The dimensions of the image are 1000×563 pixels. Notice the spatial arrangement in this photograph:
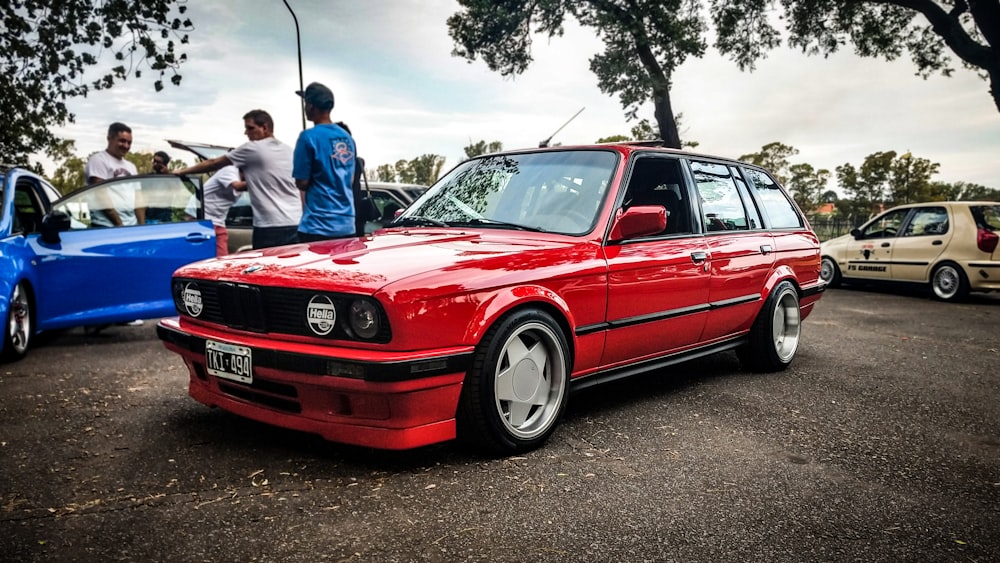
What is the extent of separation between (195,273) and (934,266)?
10.6m

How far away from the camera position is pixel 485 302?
3000 mm

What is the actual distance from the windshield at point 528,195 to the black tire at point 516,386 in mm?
651

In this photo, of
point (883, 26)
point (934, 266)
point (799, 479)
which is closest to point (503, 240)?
point (799, 479)

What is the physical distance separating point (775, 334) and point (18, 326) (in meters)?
5.47

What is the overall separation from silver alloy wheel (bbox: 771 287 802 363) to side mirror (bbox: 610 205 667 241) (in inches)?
74.5

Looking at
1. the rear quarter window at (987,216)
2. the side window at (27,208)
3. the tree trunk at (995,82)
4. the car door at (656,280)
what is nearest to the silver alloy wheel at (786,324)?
the car door at (656,280)

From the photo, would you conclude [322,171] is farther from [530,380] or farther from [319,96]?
[530,380]

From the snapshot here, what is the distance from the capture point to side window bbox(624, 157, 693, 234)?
4133mm

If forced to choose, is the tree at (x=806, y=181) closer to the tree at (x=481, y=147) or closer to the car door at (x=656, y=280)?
the tree at (x=481, y=147)

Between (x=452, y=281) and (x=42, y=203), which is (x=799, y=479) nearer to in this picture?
(x=452, y=281)

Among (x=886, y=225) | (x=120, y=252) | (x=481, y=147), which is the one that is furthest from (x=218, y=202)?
(x=481, y=147)

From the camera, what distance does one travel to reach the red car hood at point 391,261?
286cm

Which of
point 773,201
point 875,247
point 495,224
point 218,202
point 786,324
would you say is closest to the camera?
point 495,224

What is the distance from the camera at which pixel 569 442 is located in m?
3.44
